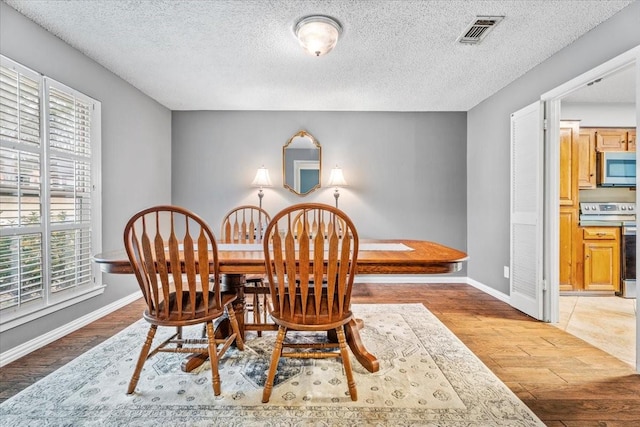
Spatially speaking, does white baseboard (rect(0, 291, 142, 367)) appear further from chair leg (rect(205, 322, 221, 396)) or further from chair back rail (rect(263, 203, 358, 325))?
chair back rail (rect(263, 203, 358, 325))

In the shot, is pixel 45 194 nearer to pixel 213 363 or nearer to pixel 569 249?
pixel 213 363

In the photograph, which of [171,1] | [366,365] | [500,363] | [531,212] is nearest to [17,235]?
[171,1]

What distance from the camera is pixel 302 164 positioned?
13.6 ft

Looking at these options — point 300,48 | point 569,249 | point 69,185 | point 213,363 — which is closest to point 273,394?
point 213,363

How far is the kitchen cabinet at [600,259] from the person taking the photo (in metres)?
3.60

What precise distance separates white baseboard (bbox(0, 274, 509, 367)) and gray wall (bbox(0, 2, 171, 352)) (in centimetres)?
4

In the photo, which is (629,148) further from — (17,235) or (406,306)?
(17,235)

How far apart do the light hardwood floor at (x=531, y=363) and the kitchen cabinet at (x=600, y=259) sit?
4.49 ft

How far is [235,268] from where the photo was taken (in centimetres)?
165

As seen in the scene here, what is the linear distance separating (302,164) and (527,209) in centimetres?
252

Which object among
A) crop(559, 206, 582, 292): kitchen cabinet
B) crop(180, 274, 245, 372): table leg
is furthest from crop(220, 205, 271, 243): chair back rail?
crop(559, 206, 582, 292): kitchen cabinet

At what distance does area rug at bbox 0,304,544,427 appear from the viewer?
1449 millimetres

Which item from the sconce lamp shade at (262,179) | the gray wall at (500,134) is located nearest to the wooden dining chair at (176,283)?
the sconce lamp shade at (262,179)

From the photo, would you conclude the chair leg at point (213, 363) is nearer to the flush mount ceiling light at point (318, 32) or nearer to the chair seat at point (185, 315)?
the chair seat at point (185, 315)
